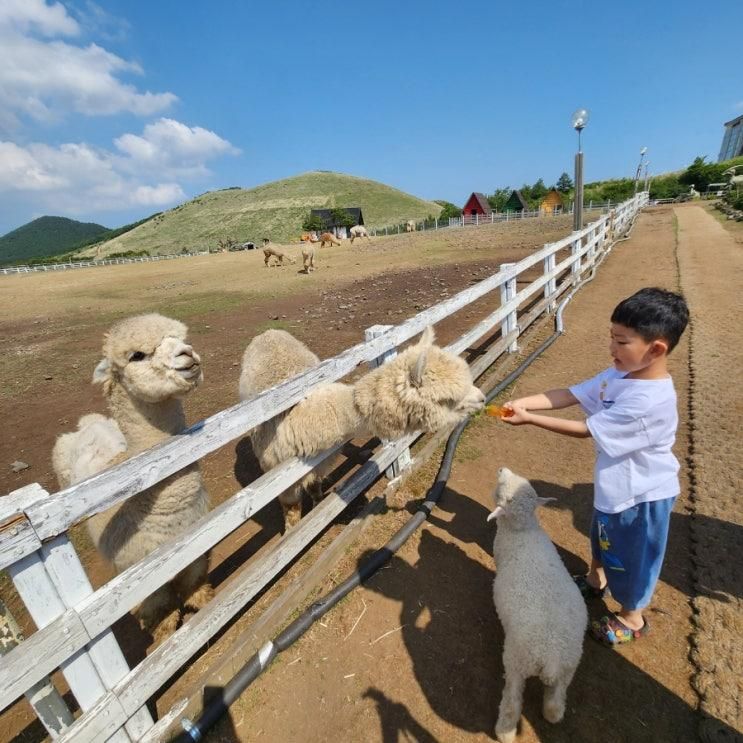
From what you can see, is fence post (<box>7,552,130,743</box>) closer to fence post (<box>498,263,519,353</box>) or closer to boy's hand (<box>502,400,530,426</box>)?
boy's hand (<box>502,400,530,426</box>)

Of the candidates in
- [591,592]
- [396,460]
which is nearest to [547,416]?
[591,592]

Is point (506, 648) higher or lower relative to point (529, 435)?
higher

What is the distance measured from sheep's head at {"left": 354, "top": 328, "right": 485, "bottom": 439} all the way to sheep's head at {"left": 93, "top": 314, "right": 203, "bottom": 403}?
3.73 feet

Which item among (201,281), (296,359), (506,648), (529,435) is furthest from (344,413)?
(201,281)

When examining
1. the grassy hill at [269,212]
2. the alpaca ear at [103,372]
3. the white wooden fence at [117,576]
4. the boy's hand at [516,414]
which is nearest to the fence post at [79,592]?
the white wooden fence at [117,576]

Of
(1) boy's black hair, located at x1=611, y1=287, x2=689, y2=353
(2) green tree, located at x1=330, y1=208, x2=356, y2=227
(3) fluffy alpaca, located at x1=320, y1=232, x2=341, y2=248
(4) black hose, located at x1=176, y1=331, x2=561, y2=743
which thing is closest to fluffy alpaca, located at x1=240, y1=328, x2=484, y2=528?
(4) black hose, located at x1=176, y1=331, x2=561, y2=743

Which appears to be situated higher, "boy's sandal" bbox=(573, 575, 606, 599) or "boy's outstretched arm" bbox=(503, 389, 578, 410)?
"boy's outstretched arm" bbox=(503, 389, 578, 410)

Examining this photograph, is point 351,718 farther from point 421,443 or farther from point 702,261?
point 702,261

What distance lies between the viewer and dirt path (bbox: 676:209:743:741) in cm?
219

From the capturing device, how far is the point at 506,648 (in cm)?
212

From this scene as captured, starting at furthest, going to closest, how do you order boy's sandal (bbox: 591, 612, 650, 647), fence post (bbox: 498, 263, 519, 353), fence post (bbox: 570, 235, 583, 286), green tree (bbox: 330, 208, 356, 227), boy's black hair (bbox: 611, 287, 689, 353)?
1. green tree (bbox: 330, 208, 356, 227)
2. fence post (bbox: 570, 235, 583, 286)
3. fence post (bbox: 498, 263, 519, 353)
4. boy's sandal (bbox: 591, 612, 650, 647)
5. boy's black hair (bbox: 611, 287, 689, 353)

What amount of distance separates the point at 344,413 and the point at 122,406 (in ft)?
4.75

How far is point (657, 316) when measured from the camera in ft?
6.52

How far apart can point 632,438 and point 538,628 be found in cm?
108
